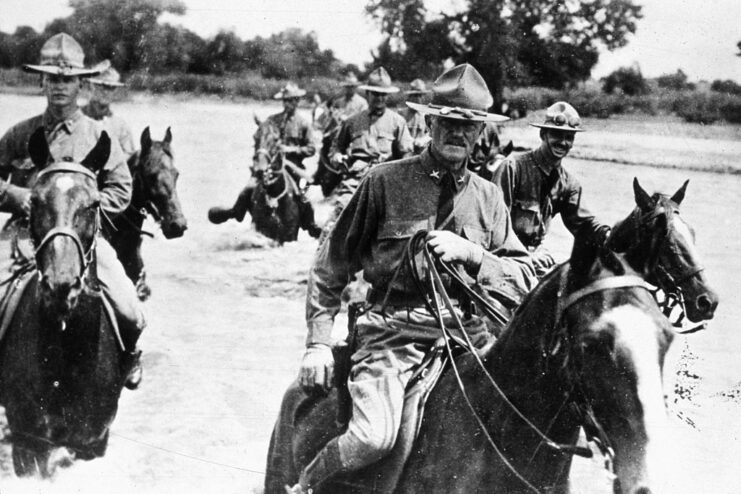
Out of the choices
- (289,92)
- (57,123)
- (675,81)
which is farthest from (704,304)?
(289,92)

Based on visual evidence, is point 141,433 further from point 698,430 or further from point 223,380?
point 698,430

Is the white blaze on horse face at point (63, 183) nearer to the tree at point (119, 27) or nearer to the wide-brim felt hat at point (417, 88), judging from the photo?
the tree at point (119, 27)

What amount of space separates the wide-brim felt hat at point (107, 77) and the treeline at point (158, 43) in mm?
105

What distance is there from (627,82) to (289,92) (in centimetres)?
794

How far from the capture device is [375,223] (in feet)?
11.9

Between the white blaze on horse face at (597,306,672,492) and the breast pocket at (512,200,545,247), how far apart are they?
3.94m

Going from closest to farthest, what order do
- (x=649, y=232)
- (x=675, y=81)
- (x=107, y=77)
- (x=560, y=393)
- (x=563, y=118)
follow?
1. (x=649, y=232)
2. (x=560, y=393)
3. (x=563, y=118)
4. (x=675, y=81)
5. (x=107, y=77)

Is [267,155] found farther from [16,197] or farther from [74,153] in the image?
[16,197]

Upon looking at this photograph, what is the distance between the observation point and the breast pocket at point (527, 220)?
A: 258 inches

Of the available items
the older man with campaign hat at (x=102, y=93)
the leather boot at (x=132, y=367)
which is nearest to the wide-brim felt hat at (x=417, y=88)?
the older man with campaign hat at (x=102, y=93)

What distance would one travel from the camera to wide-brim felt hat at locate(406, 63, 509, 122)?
343cm

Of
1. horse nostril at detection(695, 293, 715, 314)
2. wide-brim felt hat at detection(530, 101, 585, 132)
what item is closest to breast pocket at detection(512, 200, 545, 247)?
wide-brim felt hat at detection(530, 101, 585, 132)

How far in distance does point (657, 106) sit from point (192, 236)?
9136 mm

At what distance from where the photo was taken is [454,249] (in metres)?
3.19
